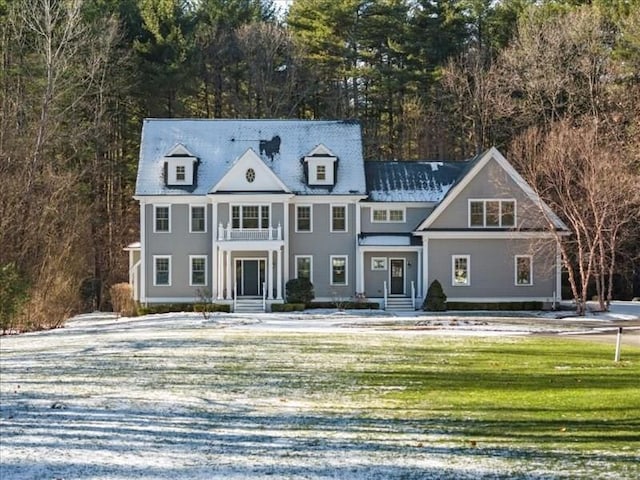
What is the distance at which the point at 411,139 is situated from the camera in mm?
54188

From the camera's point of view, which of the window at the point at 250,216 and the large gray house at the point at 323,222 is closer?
the large gray house at the point at 323,222

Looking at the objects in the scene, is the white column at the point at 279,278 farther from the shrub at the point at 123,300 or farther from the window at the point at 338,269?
the shrub at the point at 123,300

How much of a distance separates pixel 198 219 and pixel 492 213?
13.2m

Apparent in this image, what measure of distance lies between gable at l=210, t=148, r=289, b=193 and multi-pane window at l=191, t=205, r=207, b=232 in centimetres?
161

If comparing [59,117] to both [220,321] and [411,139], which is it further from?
[411,139]

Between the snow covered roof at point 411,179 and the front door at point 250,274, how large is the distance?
5959 millimetres

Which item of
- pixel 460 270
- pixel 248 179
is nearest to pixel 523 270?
pixel 460 270

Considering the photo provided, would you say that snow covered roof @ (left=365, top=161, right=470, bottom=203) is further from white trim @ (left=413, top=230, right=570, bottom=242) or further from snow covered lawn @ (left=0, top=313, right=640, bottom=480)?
snow covered lawn @ (left=0, top=313, right=640, bottom=480)

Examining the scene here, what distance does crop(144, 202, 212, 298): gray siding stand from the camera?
3994 centimetres

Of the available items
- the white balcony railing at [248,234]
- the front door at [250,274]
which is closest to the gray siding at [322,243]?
the front door at [250,274]

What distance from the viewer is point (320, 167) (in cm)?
4056

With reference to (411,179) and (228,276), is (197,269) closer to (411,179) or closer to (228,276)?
(228,276)

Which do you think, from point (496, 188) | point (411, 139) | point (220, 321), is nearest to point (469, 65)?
point (411, 139)

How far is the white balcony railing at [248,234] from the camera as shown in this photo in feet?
126
